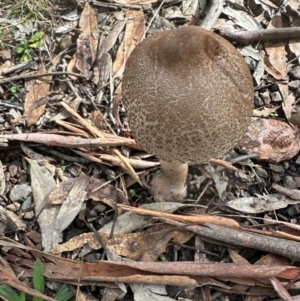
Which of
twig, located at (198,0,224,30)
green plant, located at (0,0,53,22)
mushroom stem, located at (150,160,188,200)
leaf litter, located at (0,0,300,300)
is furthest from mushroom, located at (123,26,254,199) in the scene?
green plant, located at (0,0,53,22)

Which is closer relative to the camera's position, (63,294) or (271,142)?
(63,294)

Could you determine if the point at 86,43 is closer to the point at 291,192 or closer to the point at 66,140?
the point at 66,140

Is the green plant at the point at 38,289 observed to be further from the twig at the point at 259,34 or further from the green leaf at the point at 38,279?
the twig at the point at 259,34

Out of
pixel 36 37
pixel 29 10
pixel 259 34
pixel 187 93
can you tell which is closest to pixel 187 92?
pixel 187 93

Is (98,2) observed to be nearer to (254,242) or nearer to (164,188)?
(164,188)

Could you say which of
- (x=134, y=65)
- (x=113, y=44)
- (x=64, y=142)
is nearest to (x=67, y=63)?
(x=113, y=44)

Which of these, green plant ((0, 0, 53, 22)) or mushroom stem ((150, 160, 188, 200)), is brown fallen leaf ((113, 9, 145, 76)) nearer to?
green plant ((0, 0, 53, 22))

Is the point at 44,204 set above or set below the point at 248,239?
below
